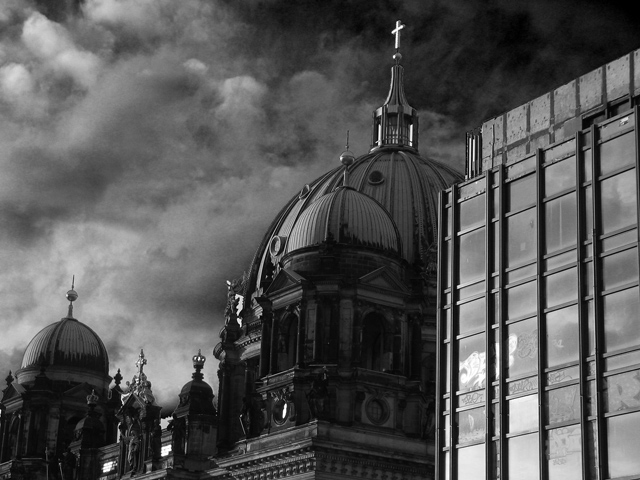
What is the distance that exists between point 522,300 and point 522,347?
1812 mm

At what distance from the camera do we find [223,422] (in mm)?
90312

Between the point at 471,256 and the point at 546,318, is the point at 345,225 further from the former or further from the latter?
the point at 546,318

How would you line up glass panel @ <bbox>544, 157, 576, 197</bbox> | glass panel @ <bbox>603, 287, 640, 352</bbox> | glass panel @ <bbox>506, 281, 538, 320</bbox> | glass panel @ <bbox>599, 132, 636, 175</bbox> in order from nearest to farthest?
glass panel @ <bbox>603, 287, 640, 352</bbox> < glass panel @ <bbox>599, 132, 636, 175</bbox> < glass panel @ <bbox>506, 281, 538, 320</bbox> < glass panel @ <bbox>544, 157, 576, 197</bbox>

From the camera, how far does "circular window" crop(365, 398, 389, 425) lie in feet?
260

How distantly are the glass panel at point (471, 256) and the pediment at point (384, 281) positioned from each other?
26.2 m

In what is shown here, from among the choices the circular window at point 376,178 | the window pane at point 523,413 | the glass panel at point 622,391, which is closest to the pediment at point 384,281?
the circular window at point 376,178

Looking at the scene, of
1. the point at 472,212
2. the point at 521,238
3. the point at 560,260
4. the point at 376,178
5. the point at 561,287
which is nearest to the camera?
the point at 561,287

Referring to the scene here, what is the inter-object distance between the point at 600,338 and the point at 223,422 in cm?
4713

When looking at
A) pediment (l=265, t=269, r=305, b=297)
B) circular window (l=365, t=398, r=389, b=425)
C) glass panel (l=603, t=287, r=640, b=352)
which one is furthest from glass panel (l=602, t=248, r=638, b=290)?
pediment (l=265, t=269, r=305, b=297)

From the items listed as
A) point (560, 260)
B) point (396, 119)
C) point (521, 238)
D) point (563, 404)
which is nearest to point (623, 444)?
point (563, 404)

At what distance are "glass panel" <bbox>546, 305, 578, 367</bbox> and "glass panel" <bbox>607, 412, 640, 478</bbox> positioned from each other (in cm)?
316

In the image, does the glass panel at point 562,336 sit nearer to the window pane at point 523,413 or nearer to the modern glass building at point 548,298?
the modern glass building at point 548,298

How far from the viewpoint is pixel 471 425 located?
51969 mm

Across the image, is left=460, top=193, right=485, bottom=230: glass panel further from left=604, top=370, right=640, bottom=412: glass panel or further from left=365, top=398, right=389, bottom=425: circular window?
left=365, top=398, right=389, bottom=425: circular window
